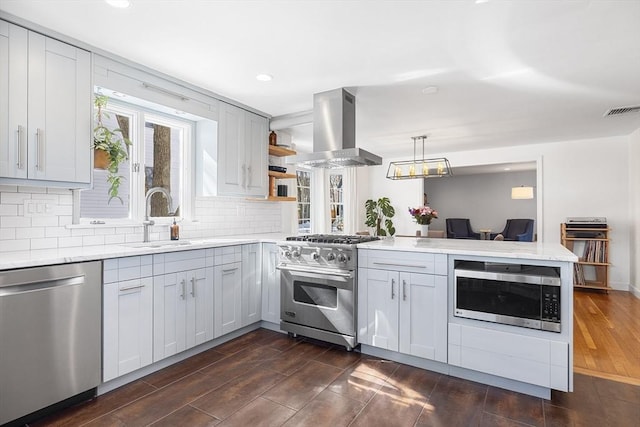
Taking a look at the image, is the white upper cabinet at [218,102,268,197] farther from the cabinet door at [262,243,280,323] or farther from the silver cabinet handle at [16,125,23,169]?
the silver cabinet handle at [16,125,23,169]

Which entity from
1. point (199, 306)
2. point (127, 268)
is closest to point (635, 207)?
point (199, 306)

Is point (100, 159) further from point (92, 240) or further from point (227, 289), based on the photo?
point (227, 289)

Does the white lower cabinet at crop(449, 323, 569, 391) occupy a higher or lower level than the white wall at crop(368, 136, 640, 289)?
lower

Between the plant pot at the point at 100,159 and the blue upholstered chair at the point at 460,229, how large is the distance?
8.74m

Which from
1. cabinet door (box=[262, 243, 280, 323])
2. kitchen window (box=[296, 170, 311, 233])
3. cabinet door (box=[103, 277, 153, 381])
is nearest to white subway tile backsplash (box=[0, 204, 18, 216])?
cabinet door (box=[103, 277, 153, 381])

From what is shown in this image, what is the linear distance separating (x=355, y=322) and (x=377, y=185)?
5.20 meters

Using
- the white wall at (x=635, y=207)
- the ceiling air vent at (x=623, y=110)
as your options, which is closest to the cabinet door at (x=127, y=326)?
the ceiling air vent at (x=623, y=110)

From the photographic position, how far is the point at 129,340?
7.57 ft

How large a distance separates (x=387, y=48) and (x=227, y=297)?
248 cm

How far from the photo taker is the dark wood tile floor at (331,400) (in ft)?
6.31

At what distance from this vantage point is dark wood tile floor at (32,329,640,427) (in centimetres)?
192

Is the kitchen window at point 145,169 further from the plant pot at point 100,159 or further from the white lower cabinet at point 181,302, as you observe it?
the white lower cabinet at point 181,302

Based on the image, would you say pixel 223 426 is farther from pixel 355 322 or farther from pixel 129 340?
pixel 355 322

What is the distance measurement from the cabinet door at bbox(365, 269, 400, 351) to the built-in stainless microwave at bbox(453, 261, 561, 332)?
18.8 inches
